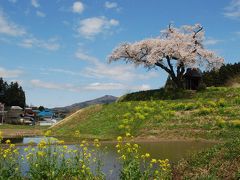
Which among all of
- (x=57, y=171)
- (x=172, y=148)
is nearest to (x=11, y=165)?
(x=57, y=171)

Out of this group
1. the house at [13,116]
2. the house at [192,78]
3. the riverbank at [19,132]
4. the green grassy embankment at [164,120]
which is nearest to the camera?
the green grassy embankment at [164,120]

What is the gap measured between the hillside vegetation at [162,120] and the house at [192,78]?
8.48m

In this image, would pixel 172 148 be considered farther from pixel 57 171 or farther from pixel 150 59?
pixel 150 59

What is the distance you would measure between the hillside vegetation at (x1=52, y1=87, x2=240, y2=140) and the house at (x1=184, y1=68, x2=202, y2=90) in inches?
334

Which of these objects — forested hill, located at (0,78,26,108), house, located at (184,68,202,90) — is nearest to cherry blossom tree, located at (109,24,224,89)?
house, located at (184,68,202,90)

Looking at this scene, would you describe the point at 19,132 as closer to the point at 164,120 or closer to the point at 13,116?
the point at 164,120

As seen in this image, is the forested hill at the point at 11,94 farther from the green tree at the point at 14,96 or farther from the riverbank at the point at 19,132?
the riverbank at the point at 19,132

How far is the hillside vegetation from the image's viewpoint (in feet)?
97.8

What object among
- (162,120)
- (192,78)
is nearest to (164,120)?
(162,120)

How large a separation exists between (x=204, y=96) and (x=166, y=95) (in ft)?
15.8

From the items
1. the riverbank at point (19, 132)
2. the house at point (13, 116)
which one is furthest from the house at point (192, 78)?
the house at point (13, 116)

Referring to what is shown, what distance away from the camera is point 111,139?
2975 cm

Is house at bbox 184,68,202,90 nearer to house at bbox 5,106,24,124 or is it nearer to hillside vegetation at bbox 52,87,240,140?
hillside vegetation at bbox 52,87,240,140

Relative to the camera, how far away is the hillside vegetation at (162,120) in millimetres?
29797
